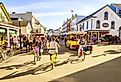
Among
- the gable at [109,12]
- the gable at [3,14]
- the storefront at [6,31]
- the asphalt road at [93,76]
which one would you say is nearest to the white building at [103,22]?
the gable at [109,12]

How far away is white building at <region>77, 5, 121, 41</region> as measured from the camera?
56.2m

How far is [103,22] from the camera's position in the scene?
2245 inches

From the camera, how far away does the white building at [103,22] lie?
56156mm

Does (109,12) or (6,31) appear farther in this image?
(109,12)

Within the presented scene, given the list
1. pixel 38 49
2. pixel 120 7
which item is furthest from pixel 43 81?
pixel 120 7

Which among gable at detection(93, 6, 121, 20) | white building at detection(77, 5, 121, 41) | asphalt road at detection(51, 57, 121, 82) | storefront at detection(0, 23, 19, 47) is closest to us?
asphalt road at detection(51, 57, 121, 82)

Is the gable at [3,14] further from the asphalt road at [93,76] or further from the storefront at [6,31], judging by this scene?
the asphalt road at [93,76]

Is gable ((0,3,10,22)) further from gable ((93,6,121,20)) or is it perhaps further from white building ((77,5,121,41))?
gable ((93,6,121,20))

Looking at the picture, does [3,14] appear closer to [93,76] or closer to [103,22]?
[103,22]

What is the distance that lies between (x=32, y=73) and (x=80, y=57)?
7.26m

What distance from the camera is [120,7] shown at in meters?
64.2

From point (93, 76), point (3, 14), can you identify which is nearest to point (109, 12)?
point (3, 14)

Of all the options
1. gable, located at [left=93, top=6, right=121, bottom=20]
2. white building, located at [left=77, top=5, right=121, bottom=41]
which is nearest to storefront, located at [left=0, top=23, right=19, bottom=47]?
white building, located at [left=77, top=5, right=121, bottom=41]

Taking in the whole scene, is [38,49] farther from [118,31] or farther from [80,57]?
[118,31]
